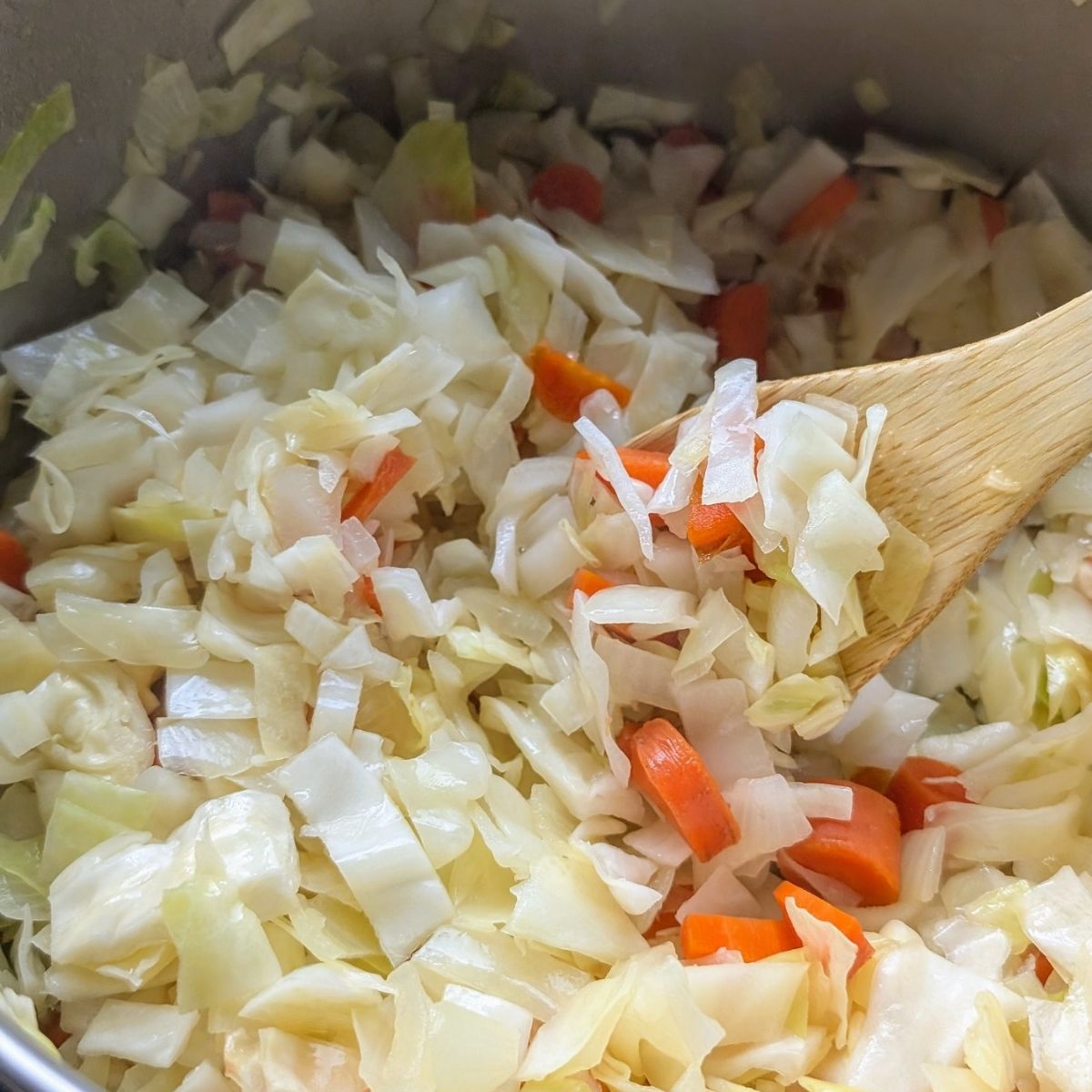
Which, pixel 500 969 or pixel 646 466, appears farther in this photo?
pixel 646 466

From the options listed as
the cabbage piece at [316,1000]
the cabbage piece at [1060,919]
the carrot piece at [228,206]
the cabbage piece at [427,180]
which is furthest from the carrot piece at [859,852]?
the carrot piece at [228,206]

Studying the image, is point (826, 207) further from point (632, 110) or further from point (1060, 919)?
point (1060, 919)

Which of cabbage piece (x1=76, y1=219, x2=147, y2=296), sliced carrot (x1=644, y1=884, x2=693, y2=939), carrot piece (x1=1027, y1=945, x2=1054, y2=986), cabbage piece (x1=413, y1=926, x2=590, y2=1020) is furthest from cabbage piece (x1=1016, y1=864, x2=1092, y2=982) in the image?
cabbage piece (x1=76, y1=219, x2=147, y2=296)

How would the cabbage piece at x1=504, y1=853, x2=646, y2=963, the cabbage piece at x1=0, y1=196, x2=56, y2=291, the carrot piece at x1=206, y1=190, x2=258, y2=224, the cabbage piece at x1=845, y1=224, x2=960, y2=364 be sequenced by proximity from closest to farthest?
the cabbage piece at x1=504, y1=853, x2=646, y2=963 → the cabbage piece at x1=0, y1=196, x2=56, y2=291 → the carrot piece at x1=206, y1=190, x2=258, y2=224 → the cabbage piece at x1=845, y1=224, x2=960, y2=364

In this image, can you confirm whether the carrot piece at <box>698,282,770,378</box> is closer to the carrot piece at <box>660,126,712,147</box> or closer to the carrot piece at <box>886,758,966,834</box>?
the carrot piece at <box>660,126,712,147</box>

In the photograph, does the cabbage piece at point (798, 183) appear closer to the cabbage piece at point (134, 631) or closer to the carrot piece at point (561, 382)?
the carrot piece at point (561, 382)

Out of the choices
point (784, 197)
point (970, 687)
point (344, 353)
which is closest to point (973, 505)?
point (970, 687)

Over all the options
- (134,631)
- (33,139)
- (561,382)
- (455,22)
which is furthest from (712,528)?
(33,139)
